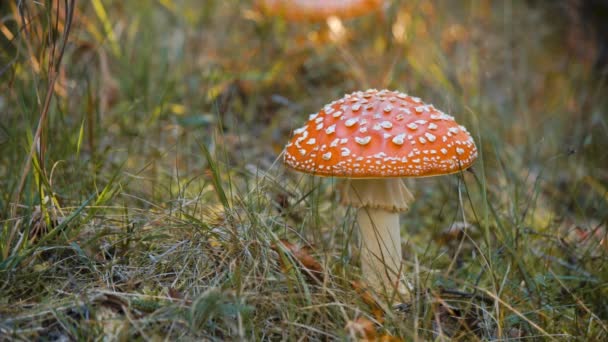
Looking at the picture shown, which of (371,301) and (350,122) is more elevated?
(350,122)

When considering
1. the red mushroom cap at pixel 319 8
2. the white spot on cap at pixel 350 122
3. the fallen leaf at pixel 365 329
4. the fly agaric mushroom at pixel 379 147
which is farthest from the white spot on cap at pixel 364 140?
the red mushroom cap at pixel 319 8

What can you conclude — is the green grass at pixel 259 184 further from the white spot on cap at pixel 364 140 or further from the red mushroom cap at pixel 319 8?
the white spot on cap at pixel 364 140

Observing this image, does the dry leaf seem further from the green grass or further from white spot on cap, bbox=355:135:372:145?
white spot on cap, bbox=355:135:372:145

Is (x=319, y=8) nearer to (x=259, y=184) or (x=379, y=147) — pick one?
(x=259, y=184)

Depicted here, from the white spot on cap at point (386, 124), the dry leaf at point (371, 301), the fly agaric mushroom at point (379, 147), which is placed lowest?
the dry leaf at point (371, 301)

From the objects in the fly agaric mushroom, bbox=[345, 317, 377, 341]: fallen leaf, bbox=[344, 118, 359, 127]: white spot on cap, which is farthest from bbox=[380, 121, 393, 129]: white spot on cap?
bbox=[345, 317, 377, 341]: fallen leaf

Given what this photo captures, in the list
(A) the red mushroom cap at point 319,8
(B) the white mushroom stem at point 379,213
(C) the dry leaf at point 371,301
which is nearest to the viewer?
(C) the dry leaf at point 371,301

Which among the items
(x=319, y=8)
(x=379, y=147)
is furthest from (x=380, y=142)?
(x=319, y=8)

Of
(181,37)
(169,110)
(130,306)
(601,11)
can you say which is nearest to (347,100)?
(130,306)
